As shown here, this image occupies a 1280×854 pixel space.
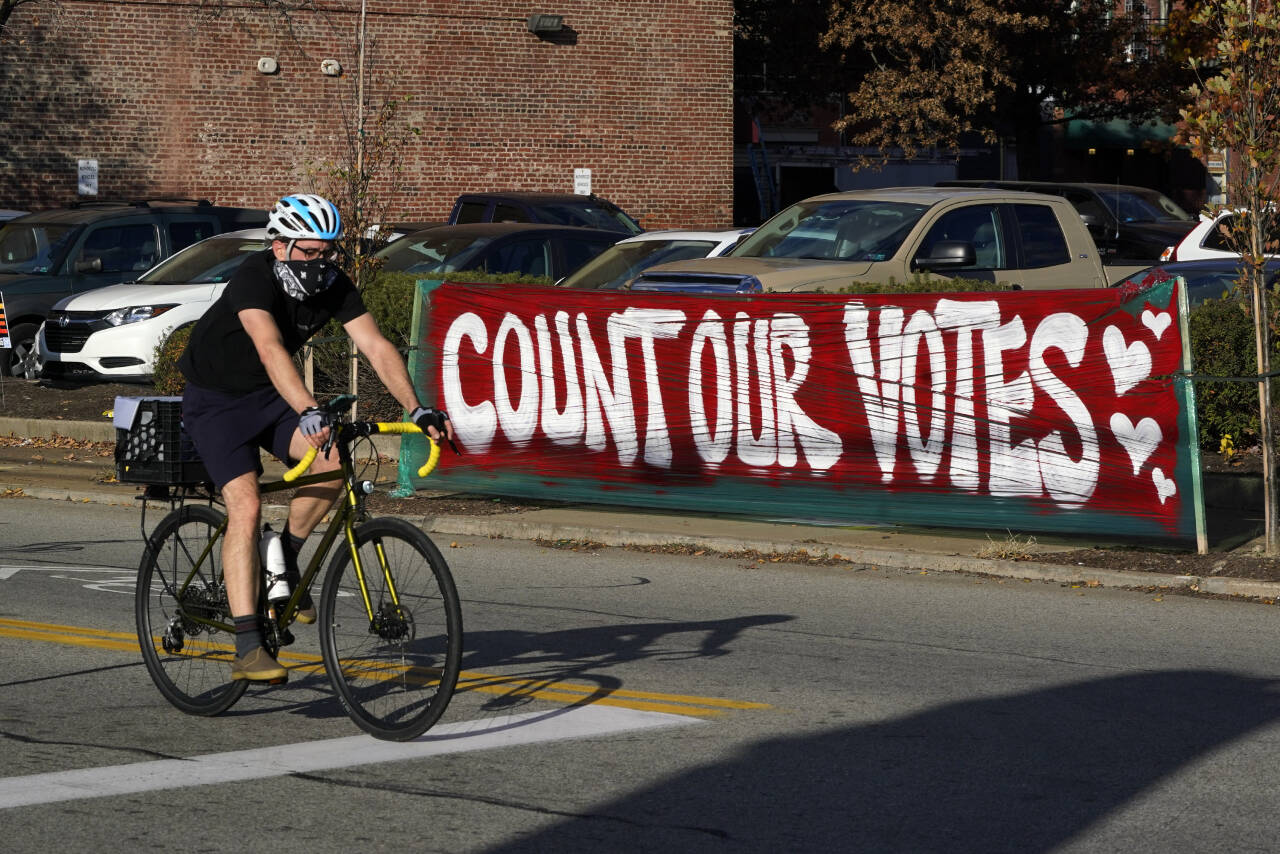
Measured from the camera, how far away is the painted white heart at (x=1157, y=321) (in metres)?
10.3

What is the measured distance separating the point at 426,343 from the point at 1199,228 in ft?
42.0

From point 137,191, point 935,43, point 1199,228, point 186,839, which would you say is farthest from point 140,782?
point 935,43

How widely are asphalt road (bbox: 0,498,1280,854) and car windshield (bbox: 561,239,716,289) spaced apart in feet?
26.1

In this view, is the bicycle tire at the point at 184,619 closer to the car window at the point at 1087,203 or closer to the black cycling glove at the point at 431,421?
the black cycling glove at the point at 431,421

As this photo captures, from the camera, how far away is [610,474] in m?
12.2

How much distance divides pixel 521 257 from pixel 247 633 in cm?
1260

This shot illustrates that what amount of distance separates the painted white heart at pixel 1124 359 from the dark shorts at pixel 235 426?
567 cm

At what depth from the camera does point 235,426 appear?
643cm

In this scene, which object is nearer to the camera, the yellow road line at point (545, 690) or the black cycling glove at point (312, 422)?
the black cycling glove at point (312, 422)

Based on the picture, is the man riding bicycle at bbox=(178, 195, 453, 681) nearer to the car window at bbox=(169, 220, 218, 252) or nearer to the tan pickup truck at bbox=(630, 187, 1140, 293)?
the tan pickup truck at bbox=(630, 187, 1140, 293)

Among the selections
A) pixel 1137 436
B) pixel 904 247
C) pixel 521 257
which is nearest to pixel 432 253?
pixel 521 257

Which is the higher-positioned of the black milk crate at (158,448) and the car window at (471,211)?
the car window at (471,211)

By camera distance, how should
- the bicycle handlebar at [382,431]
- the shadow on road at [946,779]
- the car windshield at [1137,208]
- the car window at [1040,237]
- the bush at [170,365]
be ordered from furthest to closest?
the car windshield at [1137,208] < the bush at [170,365] < the car window at [1040,237] < the bicycle handlebar at [382,431] < the shadow on road at [946,779]

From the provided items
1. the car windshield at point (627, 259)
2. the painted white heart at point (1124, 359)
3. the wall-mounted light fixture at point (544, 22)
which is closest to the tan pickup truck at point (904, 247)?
the car windshield at point (627, 259)
